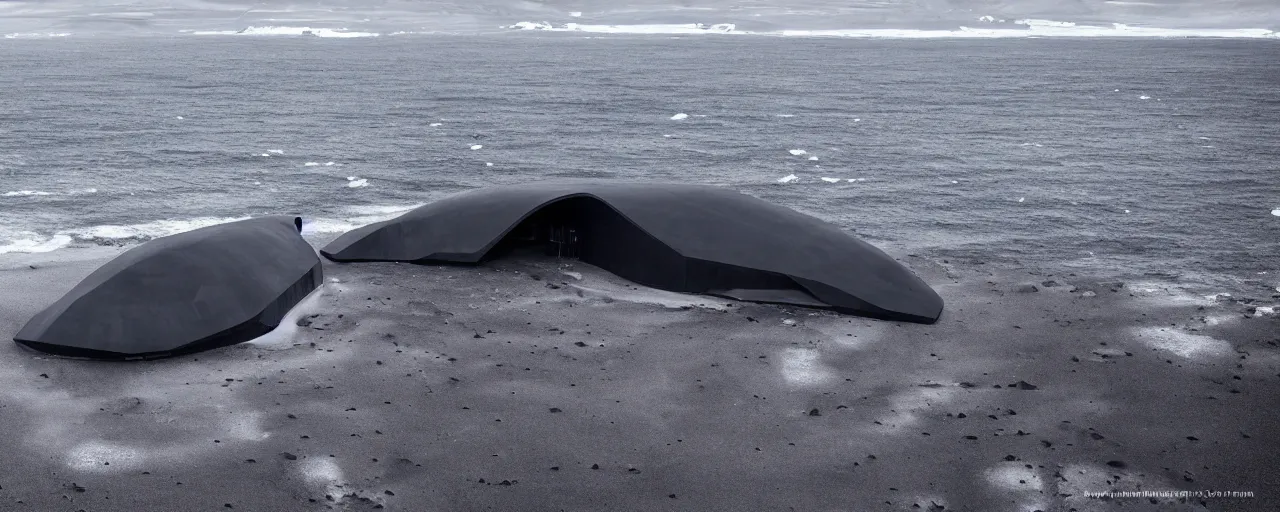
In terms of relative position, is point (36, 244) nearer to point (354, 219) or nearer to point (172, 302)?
point (354, 219)

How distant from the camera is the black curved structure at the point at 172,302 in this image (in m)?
14.2

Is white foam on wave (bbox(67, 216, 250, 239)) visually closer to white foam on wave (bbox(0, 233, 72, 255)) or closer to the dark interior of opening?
white foam on wave (bbox(0, 233, 72, 255))

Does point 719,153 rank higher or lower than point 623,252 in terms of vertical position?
lower

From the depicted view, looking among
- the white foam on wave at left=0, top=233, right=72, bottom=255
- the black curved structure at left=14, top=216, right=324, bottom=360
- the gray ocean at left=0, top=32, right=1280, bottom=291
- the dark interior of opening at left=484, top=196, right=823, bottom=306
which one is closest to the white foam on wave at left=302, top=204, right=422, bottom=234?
the gray ocean at left=0, top=32, right=1280, bottom=291

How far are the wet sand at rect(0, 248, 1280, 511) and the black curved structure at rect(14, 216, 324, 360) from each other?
0.29 metres

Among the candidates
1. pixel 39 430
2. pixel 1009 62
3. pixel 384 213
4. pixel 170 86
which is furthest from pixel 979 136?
pixel 1009 62

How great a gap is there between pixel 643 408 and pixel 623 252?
5634 millimetres

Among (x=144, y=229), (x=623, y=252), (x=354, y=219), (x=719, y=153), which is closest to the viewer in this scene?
(x=623, y=252)

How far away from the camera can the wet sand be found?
36.6 feet

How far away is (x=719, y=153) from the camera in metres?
43.1

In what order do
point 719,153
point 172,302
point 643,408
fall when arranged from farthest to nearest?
point 719,153
point 172,302
point 643,408

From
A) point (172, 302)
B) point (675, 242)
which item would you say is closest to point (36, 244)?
point (172, 302)

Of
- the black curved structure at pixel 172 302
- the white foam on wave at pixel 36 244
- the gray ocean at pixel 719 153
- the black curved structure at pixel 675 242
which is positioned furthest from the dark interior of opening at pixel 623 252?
the white foam on wave at pixel 36 244

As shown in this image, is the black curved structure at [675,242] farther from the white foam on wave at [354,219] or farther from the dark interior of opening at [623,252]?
the white foam on wave at [354,219]
